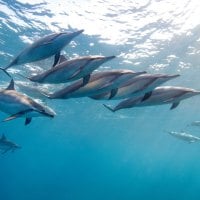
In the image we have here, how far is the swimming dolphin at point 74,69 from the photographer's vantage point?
14.0ft

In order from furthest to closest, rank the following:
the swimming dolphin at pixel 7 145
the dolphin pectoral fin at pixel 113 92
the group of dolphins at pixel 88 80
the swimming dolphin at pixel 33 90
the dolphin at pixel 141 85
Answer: the swimming dolphin at pixel 33 90, the swimming dolphin at pixel 7 145, the dolphin pectoral fin at pixel 113 92, the dolphin at pixel 141 85, the group of dolphins at pixel 88 80

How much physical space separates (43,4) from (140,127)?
139 ft

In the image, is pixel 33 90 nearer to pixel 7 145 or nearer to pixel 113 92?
pixel 7 145

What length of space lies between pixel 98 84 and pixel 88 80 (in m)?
0.17

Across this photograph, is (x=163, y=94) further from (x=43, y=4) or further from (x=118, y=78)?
(x=43, y=4)

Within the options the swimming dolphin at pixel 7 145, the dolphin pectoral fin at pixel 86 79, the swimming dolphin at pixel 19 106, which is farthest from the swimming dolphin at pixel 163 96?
the swimming dolphin at pixel 7 145

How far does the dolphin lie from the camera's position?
15.0 feet

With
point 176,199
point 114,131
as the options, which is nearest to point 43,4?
point 114,131

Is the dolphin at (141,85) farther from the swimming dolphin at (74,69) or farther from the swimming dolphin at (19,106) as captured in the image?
the swimming dolphin at (19,106)

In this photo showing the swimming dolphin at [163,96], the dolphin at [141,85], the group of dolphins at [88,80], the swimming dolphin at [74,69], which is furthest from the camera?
the swimming dolphin at [163,96]

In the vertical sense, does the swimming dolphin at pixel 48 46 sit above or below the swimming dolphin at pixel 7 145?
above

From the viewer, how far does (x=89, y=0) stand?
15.6 m

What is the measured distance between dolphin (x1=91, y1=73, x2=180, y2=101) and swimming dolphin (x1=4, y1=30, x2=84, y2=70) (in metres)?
1.08

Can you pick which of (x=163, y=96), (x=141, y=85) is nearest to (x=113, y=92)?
(x=141, y=85)
